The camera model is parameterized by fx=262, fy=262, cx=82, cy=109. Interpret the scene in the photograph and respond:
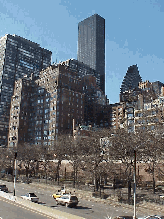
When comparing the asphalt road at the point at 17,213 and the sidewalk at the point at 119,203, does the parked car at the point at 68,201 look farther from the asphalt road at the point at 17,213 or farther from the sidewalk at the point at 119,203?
the sidewalk at the point at 119,203

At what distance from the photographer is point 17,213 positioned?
101ft

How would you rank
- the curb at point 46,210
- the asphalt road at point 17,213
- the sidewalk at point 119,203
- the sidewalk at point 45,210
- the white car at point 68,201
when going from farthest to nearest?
1. the white car at point 68,201
2. the sidewalk at point 119,203
3. the asphalt road at point 17,213
4. the sidewalk at point 45,210
5. the curb at point 46,210

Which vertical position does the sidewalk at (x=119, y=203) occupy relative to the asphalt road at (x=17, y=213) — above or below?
below

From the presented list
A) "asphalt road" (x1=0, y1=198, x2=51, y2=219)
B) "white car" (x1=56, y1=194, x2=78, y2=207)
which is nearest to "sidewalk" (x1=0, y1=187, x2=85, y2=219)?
"asphalt road" (x1=0, y1=198, x2=51, y2=219)

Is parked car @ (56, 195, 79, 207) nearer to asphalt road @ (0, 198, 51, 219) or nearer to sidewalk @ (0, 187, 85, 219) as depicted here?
sidewalk @ (0, 187, 85, 219)

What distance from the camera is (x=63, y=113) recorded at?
128125 mm

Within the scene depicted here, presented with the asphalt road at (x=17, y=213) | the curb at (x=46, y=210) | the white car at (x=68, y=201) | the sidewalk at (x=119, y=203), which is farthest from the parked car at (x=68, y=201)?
the sidewalk at (x=119, y=203)

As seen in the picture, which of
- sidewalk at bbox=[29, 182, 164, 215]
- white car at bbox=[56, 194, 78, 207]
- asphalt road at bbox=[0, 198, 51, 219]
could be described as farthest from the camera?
white car at bbox=[56, 194, 78, 207]

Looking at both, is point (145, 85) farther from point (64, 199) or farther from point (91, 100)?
point (64, 199)

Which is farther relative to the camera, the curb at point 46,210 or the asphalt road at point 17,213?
the asphalt road at point 17,213

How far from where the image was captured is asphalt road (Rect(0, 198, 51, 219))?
94.1ft

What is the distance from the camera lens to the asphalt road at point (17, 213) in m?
28.7

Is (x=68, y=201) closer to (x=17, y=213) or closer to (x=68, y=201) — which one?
(x=68, y=201)

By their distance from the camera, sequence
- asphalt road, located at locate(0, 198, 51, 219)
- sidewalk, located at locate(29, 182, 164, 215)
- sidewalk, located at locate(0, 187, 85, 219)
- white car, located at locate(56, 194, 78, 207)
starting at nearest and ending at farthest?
sidewalk, located at locate(0, 187, 85, 219), asphalt road, located at locate(0, 198, 51, 219), sidewalk, located at locate(29, 182, 164, 215), white car, located at locate(56, 194, 78, 207)
